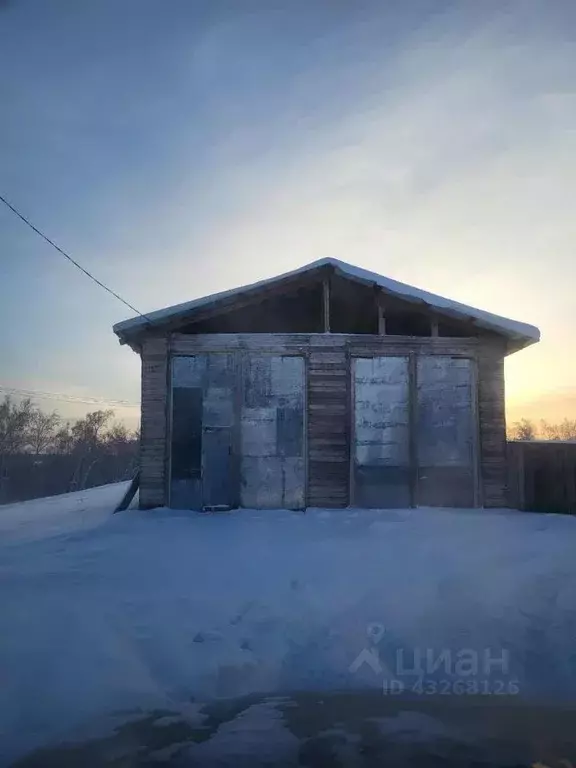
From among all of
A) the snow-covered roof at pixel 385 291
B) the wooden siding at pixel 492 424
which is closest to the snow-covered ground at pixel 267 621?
the wooden siding at pixel 492 424

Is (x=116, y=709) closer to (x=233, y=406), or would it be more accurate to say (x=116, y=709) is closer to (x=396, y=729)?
(x=396, y=729)

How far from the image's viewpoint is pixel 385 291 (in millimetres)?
12609

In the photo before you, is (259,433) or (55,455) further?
(55,455)

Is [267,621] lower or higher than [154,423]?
lower

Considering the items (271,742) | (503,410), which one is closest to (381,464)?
(503,410)

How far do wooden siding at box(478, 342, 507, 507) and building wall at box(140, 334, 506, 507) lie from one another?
0.9 inches

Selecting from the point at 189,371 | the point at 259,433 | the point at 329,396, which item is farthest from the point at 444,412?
the point at 189,371

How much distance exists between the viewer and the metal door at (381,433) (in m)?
12.5

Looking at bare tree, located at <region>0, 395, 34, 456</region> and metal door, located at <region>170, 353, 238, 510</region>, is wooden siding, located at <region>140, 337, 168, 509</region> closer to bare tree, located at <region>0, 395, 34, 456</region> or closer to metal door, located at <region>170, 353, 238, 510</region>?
metal door, located at <region>170, 353, 238, 510</region>

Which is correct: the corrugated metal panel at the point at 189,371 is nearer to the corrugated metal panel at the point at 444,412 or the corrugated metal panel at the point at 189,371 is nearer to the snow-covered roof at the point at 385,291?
the snow-covered roof at the point at 385,291

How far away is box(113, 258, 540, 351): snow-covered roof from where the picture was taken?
39.9 ft

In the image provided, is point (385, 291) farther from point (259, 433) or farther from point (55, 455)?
point (55, 455)

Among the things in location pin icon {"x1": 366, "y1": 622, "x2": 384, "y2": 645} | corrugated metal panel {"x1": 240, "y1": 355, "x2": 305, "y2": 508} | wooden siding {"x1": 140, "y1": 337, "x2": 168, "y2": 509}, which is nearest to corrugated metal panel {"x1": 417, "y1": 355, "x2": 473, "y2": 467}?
corrugated metal panel {"x1": 240, "y1": 355, "x2": 305, "y2": 508}

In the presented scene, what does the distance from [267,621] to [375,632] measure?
1083 mm
